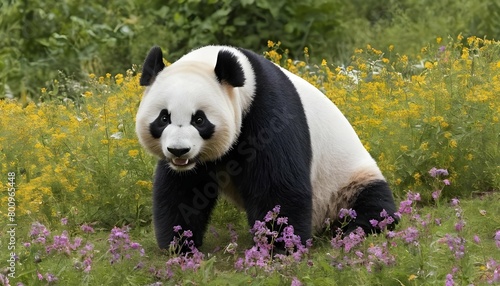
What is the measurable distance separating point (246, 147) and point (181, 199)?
460mm

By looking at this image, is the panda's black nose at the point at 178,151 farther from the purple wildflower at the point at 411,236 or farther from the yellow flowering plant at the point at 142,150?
the yellow flowering plant at the point at 142,150

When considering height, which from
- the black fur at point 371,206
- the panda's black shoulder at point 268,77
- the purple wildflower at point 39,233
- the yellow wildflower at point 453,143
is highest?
the panda's black shoulder at point 268,77

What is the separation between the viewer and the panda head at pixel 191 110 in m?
4.27

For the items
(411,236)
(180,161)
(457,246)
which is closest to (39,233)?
(180,161)

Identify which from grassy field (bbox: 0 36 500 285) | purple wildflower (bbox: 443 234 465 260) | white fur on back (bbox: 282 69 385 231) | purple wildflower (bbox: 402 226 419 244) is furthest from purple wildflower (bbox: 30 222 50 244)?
purple wildflower (bbox: 443 234 465 260)

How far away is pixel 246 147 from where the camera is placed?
4.56m

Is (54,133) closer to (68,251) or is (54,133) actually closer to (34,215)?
(34,215)

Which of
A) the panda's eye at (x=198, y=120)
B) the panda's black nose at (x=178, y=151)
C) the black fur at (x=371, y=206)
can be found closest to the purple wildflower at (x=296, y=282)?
the panda's black nose at (x=178, y=151)

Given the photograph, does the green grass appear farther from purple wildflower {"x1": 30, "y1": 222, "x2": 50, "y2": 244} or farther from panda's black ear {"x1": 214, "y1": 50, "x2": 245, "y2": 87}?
panda's black ear {"x1": 214, "y1": 50, "x2": 245, "y2": 87}

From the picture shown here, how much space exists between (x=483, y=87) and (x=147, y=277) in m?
2.76

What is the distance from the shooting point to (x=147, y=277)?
4172 mm

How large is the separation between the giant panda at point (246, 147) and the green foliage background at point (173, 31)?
413 centimetres

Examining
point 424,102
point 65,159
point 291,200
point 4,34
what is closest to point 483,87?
point 424,102

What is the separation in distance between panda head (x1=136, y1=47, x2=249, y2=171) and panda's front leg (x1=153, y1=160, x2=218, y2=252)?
20 centimetres
